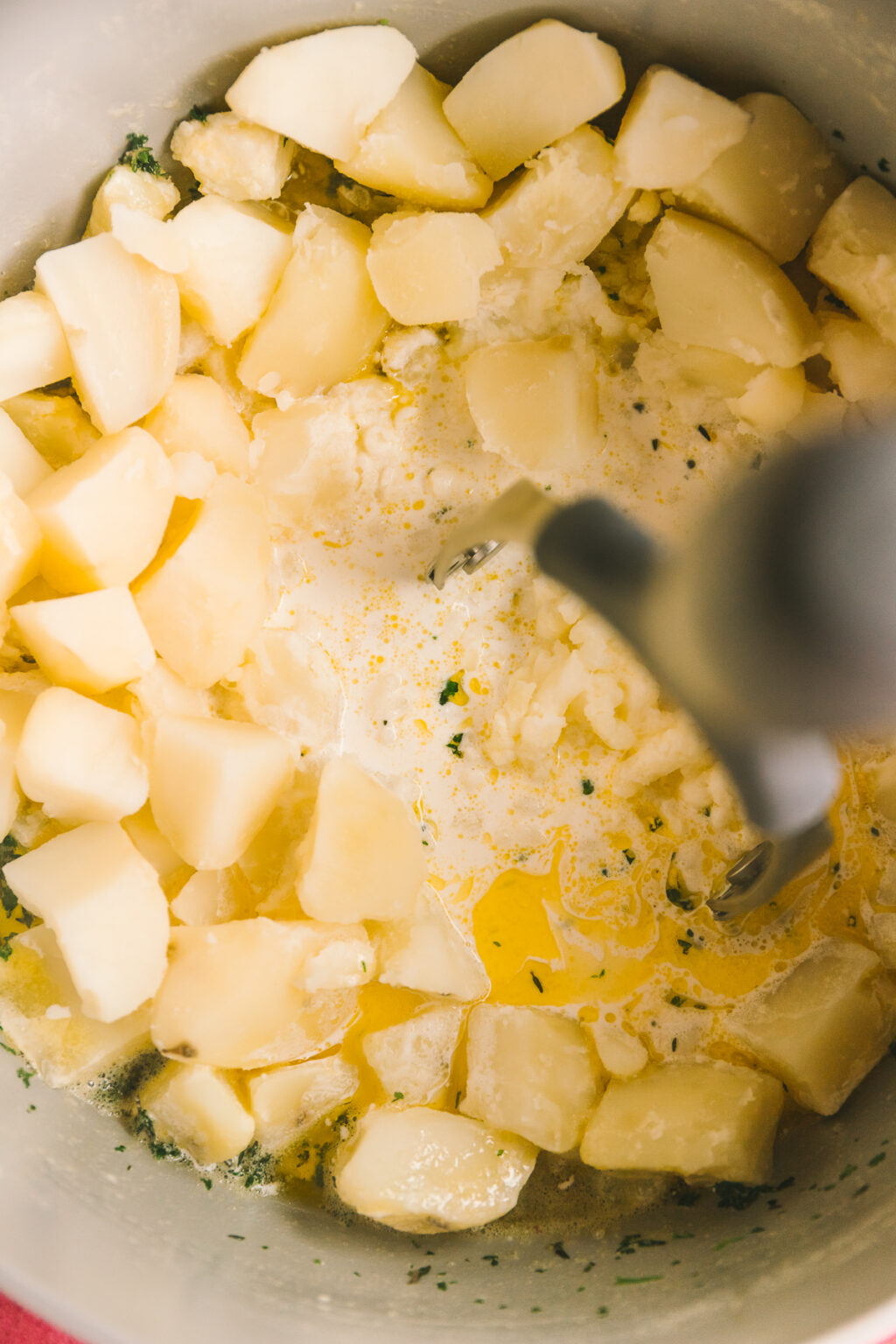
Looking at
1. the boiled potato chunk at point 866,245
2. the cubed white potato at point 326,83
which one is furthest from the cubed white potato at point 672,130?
the cubed white potato at point 326,83

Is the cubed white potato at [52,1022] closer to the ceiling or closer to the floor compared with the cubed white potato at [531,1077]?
closer to the floor

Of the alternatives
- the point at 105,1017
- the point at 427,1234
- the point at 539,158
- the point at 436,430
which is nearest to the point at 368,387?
the point at 436,430

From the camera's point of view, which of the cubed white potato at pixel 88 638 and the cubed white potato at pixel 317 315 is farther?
the cubed white potato at pixel 317 315

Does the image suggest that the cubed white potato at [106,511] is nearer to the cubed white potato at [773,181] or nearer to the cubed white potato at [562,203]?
the cubed white potato at [562,203]

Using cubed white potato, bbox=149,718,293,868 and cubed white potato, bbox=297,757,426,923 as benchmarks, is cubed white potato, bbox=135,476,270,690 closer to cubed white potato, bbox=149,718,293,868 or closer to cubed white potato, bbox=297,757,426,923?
cubed white potato, bbox=149,718,293,868

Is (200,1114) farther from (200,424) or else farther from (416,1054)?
(200,424)

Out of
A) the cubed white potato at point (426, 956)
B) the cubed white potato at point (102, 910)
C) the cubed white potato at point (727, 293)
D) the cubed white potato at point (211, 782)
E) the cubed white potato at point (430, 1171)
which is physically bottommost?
the cubed white potato at point (430, 1171)

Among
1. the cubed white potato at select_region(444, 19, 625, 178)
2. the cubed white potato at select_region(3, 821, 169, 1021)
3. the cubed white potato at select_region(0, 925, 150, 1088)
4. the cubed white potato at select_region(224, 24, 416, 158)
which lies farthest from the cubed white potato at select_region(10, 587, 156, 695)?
the cubed white potato at select_region(444, 19, 625, 178)
